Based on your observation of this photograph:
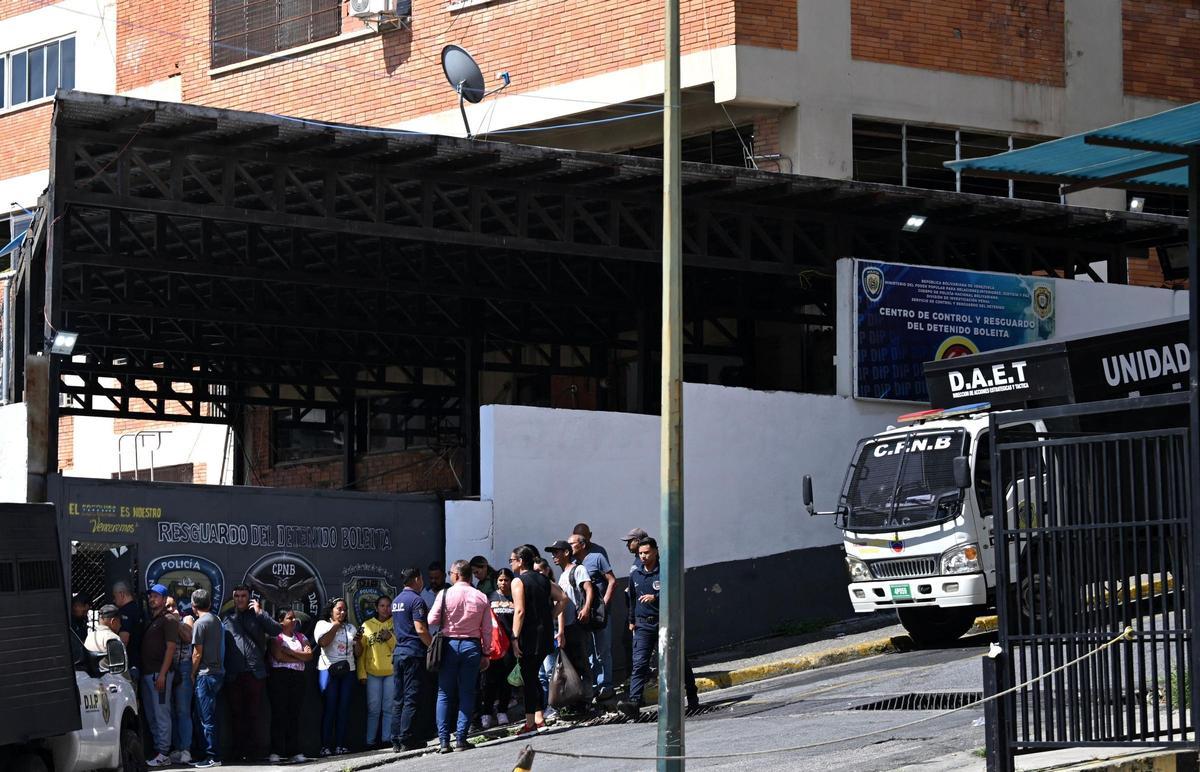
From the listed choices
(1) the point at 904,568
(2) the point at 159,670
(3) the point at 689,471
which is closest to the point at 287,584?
(2) the point at 159,670

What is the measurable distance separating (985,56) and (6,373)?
629 inches

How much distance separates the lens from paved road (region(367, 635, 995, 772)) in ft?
41.7

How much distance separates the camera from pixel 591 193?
23016mm

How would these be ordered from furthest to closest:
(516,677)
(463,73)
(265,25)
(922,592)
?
(265,25) < (463,73) < (922,592) < (516,677)

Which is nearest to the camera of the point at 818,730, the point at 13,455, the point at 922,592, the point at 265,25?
the point at 818,730

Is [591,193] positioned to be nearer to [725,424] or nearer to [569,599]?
[725,424]

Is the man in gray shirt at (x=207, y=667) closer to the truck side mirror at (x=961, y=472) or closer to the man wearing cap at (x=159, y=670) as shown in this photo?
the man wearing cap at (x=159, y=670)

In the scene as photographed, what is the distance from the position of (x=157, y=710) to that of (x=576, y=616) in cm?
415

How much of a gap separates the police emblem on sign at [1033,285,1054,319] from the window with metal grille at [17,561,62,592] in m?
16.3

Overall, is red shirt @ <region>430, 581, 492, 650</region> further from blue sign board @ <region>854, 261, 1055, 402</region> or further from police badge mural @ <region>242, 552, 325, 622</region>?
blue sign board @ <region>854, 261, 1055, 402</region>

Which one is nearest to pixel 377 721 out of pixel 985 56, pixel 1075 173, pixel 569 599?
pixel 569 599

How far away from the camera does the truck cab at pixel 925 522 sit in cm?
1848

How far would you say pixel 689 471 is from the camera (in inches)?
876

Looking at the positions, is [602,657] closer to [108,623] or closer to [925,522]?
[925,522]
